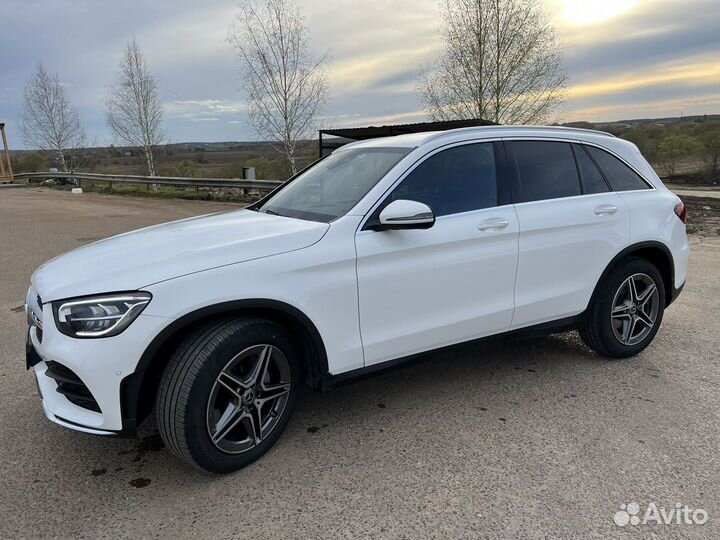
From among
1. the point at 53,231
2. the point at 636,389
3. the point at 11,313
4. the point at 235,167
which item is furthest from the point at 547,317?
the point at 235,167

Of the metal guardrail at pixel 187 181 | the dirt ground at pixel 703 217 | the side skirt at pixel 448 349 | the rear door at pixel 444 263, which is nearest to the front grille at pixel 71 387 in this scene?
the side skirt at pixel 448 349

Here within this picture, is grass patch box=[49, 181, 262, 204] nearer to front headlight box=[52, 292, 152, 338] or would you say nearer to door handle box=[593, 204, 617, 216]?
door handle box=[593, 204, 617, 216]

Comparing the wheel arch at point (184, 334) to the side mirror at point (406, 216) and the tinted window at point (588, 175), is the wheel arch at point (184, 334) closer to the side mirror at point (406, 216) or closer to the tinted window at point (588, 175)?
the side mirror at point (406, 216)

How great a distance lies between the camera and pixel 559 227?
3701 millimetres

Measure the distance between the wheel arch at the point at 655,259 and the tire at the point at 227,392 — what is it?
2511mm

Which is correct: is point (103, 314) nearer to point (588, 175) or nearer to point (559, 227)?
point (559, 227)

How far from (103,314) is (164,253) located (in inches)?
17.8

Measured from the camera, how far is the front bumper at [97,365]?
2436 millimetres

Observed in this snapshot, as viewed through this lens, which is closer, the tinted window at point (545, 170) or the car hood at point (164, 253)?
the car hood at point (164, 253)

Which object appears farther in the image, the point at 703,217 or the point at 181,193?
the point at 181,193

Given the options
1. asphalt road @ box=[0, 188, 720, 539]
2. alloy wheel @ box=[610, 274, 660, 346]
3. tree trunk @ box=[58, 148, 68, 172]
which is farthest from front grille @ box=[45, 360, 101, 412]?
tree trunk @ box=[58, 148, 68, 172]
